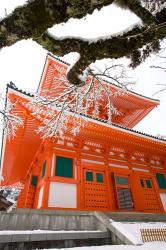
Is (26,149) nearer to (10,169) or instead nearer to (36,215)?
(10,169)

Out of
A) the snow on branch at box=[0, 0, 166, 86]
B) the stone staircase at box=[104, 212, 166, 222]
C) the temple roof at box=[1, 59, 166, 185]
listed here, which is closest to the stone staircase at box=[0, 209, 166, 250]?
the stone staircase at box=[104, 212, 166, 222]

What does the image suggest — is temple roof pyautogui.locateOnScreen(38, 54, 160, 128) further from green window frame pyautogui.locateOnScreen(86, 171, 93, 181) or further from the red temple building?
green window frame pyautogui.locateOnScreen(86, 171, 93, 181)

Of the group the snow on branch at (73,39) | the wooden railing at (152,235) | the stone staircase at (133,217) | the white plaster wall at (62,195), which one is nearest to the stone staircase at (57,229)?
the stone staircase at (133,217)

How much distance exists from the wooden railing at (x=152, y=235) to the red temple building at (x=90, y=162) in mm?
3001

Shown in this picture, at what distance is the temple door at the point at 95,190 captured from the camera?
7.76 m

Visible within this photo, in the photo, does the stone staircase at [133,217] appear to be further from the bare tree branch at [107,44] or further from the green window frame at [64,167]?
the bare tree branch at [107,44]

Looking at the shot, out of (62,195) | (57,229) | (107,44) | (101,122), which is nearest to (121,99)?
(101,122)

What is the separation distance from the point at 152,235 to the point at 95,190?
3.46 meters

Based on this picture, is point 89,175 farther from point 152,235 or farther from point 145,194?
point 152,235

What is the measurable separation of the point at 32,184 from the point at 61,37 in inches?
359

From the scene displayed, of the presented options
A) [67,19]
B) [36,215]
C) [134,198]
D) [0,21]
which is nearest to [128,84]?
[67,19]

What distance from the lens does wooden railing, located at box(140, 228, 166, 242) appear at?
4742 millimetres

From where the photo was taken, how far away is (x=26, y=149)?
10867mm

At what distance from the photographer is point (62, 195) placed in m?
7.42
